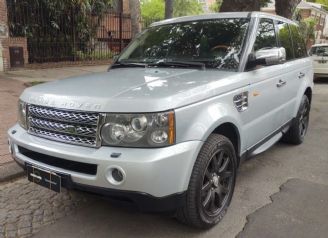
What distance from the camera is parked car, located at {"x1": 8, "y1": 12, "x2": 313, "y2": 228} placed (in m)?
2.69

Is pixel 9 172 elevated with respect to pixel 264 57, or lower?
lower

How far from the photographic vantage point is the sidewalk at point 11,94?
445 centimetres

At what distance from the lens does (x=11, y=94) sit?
27.5 feet

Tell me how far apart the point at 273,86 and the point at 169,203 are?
7.23 ft

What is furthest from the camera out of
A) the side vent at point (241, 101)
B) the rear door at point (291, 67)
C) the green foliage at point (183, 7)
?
the green foliage at point (183, 7)

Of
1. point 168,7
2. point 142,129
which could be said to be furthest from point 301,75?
point 168,7

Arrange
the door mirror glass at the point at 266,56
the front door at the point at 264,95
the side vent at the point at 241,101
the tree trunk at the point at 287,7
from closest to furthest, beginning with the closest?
the side vent at the point at 241,101
the door mirror glass at the point at 266,56
the front door at the point at 264,95
the tree trunk at the point at 287,7

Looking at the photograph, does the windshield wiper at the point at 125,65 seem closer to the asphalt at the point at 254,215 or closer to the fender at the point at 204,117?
the fender at the point at 204,117

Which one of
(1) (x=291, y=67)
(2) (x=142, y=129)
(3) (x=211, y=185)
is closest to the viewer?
(2) (x=142, y=129)

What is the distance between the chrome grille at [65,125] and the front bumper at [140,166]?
7 cm

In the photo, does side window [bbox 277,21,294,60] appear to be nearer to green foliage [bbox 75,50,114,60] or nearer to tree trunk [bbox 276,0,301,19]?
tree trunk [bbox 276,0,301,19]

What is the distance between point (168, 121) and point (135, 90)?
423 millimetres

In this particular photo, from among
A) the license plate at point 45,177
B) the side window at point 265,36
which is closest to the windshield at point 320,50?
the side window at point 265,36

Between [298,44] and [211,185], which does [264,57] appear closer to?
[211,185]
